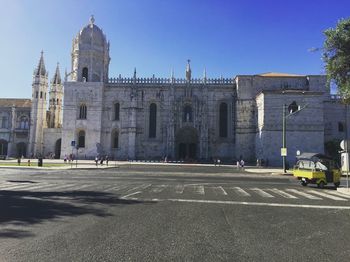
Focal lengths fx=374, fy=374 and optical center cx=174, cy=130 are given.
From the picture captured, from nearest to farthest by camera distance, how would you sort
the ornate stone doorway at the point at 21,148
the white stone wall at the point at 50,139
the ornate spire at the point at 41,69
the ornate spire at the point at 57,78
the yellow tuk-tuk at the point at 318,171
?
1. the yellow tuk-tuk at the point at 318,171
2. the white stone wall at the point at 50,139
3. the ornate spire at the point at 41,69
4. the ornate stone doorway at the point at 21,148
5. the ornate spire at the point at 57,78

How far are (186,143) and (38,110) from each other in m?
26.9

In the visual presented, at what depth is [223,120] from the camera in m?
60.2

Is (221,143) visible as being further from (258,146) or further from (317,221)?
(317,221)

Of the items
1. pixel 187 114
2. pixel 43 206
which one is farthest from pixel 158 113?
pixel 43 206

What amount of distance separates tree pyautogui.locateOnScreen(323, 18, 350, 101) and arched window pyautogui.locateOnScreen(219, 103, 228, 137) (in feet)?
134

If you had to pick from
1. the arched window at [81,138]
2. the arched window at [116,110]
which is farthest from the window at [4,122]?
the arched window at [116,110]

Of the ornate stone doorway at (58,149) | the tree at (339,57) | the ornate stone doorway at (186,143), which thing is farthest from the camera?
the ornate stone doorway at (58,149)

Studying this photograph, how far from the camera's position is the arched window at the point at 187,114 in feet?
197

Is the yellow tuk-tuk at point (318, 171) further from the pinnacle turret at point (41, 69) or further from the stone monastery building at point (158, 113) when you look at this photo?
the pinnacle turret at point (41, 69)

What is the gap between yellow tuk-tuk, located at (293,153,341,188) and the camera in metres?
21.2

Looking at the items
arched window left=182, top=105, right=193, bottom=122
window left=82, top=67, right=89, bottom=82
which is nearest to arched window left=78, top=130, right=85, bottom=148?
window left=82, top=67, right=89, bottom=82

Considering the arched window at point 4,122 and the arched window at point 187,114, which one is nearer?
the arched window at point 187,114

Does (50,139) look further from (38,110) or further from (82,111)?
(82,111)

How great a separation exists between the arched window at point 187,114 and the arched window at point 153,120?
4.77 m
